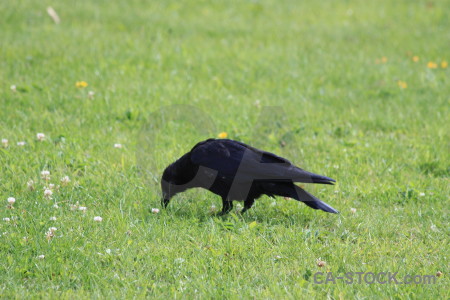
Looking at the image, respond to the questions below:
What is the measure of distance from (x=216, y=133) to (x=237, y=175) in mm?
1884

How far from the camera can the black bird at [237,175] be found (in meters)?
4.17

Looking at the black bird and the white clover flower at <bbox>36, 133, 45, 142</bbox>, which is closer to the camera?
the black bird

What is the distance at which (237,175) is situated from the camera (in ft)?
14.0

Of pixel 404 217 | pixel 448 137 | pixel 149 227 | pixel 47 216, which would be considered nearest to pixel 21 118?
pixel 47 216

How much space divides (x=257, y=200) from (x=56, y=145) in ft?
6.57

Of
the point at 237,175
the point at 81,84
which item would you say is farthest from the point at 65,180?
the point at 81,84

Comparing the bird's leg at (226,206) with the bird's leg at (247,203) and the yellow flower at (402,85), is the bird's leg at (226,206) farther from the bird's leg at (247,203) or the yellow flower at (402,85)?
the yellow flower at (402,85)

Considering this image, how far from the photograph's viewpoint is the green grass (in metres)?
3.56

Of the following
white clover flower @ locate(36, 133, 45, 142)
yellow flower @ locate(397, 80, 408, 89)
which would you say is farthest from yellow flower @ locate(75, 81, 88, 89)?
yellow flower @ locate(397, 80, 408, 89)

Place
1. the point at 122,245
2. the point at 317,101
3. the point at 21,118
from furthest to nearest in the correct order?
the point at 317,101
the point at 21,118
the point at 122,245

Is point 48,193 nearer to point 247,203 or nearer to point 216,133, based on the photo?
point 247,203

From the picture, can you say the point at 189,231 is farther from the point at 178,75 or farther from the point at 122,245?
the point at 178,75

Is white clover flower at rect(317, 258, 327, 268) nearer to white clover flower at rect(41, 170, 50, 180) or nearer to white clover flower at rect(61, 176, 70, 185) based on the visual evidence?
white clover flower at rect(61, 176, 70, 185)

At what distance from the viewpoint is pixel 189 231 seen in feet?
13.2
